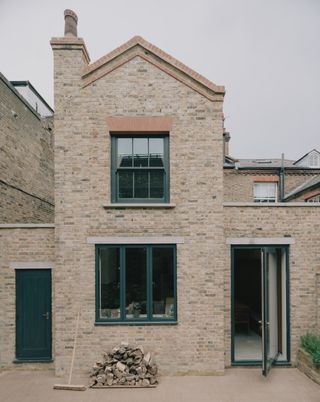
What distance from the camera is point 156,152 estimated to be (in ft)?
25.3

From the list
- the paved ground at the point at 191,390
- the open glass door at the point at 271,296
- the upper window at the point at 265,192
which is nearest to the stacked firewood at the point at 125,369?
the paved ground at the point at 191,390

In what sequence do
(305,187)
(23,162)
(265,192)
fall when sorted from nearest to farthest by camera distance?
(23,162)
(305,187)
(265,192)

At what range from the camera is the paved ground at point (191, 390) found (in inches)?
245

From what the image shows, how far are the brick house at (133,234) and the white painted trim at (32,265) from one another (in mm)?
55

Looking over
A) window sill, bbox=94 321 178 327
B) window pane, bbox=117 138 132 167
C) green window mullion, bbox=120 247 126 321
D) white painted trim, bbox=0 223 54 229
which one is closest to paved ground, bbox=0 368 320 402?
window sill, bbox=94 321 178 327

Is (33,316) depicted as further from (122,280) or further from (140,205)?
(140,205)

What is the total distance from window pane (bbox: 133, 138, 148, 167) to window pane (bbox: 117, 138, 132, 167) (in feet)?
0.45

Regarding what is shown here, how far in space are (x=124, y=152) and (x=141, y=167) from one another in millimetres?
623

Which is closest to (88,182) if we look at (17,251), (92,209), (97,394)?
(92,209)

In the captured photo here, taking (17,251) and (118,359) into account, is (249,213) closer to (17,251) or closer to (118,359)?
(118,359)

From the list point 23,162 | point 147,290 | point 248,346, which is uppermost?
point 23,162

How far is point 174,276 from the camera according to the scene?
7516 mm

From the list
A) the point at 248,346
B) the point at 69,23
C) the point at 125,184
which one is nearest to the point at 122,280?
the point at 125,184

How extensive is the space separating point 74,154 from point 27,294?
4129 mm
